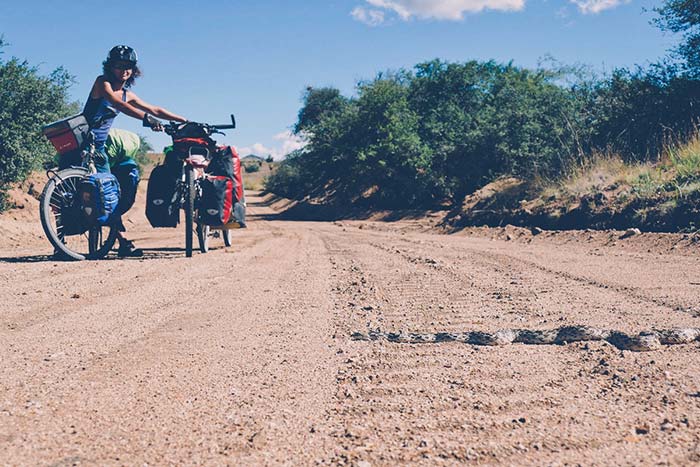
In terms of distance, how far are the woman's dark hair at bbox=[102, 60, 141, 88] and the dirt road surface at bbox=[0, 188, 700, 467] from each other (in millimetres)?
2732

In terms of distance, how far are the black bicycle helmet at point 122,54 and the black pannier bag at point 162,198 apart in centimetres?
136

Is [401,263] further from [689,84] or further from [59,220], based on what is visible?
[689,84]

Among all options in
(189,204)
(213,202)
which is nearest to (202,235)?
(213,202)

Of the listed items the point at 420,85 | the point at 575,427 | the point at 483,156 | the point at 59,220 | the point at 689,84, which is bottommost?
the point at 575,427

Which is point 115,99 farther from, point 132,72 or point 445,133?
point 445,133

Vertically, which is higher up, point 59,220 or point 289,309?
point 59,220

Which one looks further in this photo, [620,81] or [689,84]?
[620,81]

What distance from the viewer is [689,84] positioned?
50.3 ft

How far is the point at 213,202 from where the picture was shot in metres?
8.18

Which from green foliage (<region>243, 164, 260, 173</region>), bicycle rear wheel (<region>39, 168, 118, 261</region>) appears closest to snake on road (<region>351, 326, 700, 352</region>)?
bicycle rear wheel (<region>39, 168, 118, 261</region>)

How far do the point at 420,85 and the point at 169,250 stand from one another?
1917 cm

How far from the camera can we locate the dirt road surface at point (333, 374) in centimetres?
217

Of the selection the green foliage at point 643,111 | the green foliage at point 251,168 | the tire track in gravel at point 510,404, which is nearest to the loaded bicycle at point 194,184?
the tire track in gravel at point 510,404

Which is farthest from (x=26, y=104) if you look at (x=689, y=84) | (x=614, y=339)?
(x=689, y=84)
